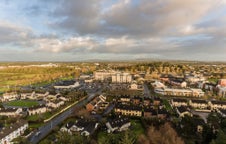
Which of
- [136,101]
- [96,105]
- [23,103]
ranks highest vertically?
[96,105]

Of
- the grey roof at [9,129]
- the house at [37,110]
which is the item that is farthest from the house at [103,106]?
the grey roof at [9,129]

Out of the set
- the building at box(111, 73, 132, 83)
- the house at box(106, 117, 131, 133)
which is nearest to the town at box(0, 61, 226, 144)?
the house at box(106, 117, 131, 133)

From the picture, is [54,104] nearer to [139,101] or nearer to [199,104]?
[139,101]

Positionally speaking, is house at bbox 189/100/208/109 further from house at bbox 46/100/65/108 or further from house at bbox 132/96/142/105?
house at bbox 46/100/65/108

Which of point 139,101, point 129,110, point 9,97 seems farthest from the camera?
point 9,97

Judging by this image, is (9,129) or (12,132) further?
(9,129)

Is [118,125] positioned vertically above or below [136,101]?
above

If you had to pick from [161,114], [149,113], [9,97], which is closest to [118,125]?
[149,113]

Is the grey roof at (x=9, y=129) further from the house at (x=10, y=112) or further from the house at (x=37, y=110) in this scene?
the house at (x=10, y=112)

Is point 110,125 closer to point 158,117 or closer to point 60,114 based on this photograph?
point 158,117
